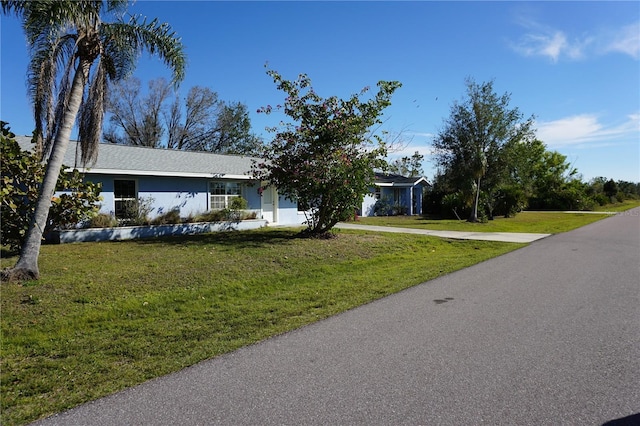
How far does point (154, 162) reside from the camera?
17844 millimetres

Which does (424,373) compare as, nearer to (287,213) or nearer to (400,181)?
(287,213)

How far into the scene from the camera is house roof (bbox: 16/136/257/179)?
15.7 metres

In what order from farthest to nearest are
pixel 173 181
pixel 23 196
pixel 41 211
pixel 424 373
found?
pixel 173 181 < pixel 23 196 < pixel 41 211 < pixel 424 373

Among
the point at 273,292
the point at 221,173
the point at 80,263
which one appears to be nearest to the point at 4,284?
the point at 80,263

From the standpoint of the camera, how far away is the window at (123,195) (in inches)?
641

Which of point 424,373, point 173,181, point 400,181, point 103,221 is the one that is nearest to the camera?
point 424,373

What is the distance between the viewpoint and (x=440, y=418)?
10.5 feet

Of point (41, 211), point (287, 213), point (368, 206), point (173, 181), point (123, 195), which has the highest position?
point (173, 181)

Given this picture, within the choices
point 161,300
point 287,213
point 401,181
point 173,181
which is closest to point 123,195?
point 173,181

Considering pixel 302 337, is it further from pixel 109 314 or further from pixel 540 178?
pixel 540 178

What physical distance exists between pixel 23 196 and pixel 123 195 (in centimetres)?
661

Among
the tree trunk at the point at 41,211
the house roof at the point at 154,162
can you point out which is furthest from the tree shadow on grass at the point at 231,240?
the tree trunk at the point at 41,211

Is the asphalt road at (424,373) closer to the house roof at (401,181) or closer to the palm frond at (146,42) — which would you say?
the palm frond at (146,42)

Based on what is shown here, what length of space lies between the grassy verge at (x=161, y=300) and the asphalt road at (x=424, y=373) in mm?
503
